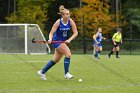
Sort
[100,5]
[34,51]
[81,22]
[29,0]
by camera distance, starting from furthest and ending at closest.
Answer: [29,0], [100,5], [81,22], [34,51]

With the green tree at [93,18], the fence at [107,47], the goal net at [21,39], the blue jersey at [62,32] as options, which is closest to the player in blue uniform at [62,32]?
the blue jersey at [62,32]

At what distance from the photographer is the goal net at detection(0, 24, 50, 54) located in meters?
36.9

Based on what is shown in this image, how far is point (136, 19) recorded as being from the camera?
51.7 meters

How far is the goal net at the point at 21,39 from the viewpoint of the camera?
1453 inches

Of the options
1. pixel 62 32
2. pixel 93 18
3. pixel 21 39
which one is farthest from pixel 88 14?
pixel 62 32

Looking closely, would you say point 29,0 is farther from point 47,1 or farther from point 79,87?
point 79,87

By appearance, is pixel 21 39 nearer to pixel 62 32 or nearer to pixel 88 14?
pixel 88 14

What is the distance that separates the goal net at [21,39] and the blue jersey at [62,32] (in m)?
21.9

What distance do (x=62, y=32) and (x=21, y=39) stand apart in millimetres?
23148

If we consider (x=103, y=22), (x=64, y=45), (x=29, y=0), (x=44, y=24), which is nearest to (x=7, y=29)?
(x=44, y=24)

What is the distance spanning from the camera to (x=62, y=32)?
14.8 metres

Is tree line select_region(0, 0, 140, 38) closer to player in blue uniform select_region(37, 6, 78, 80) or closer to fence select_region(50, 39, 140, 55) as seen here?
fence select_region(50, 39, 140, 55)

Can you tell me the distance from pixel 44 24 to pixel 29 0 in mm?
9919

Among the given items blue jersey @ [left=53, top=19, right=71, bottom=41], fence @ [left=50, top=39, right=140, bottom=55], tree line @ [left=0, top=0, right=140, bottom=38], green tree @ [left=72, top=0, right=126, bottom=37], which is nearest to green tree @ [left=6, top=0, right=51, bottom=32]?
tree line @ [left=0, top=0, right=140, bottom=38]
